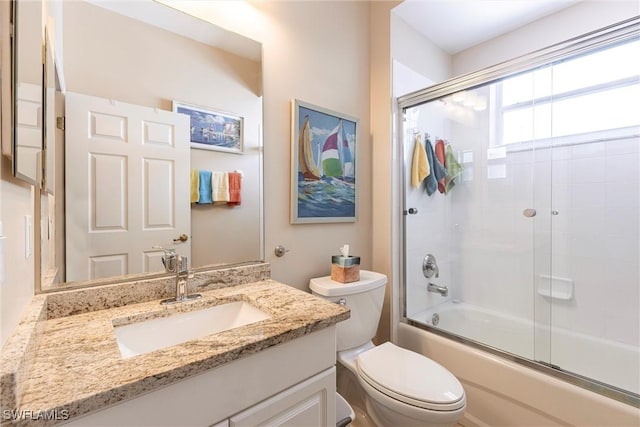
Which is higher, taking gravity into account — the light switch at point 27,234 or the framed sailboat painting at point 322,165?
the framed sailboat painting at point 322,165

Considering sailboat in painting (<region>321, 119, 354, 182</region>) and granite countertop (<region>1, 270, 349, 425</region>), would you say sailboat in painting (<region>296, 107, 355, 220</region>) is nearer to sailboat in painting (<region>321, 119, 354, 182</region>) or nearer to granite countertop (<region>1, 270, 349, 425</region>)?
sailboat in painting (<region>321, 119, 354, 182</region>)

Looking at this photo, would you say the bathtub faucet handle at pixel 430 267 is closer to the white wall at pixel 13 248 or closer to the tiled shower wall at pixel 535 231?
the tiled shower wall at pixel 535 231

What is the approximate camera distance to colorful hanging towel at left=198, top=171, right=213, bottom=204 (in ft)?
3.96

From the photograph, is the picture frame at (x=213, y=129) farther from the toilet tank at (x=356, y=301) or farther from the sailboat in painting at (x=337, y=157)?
the toilet tank at (x=356, y=301)

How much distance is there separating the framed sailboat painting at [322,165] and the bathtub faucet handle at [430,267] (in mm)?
644

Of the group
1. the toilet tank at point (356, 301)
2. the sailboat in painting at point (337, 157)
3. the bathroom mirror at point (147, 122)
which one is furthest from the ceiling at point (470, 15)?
the toilet tank at point (356, 301)

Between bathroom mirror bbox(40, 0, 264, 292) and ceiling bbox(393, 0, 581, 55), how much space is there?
1223mm

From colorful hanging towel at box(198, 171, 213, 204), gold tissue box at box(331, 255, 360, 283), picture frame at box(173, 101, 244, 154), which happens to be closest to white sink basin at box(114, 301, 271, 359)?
colorful hanging towel at box(198, 171, 213, 204)

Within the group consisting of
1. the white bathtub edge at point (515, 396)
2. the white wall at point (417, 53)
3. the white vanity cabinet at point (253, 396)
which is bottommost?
the white bathtub edge at point (515, 396)

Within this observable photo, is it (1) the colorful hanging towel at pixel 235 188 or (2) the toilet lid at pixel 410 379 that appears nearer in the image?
(2) the toilet lid at pixel 410 379

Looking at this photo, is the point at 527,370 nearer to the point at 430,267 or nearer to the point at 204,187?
the point at 430,267

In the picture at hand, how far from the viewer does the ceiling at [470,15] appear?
5.99 ft

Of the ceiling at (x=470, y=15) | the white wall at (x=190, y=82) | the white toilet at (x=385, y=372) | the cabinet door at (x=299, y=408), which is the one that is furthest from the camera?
the ceiling at (x=470, y=15)

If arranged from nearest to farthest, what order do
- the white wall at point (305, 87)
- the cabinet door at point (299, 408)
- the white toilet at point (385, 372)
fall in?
the cabinet door at point (299, 408), the white toilet at point (385, 372), the white wall at point (305, 87)
